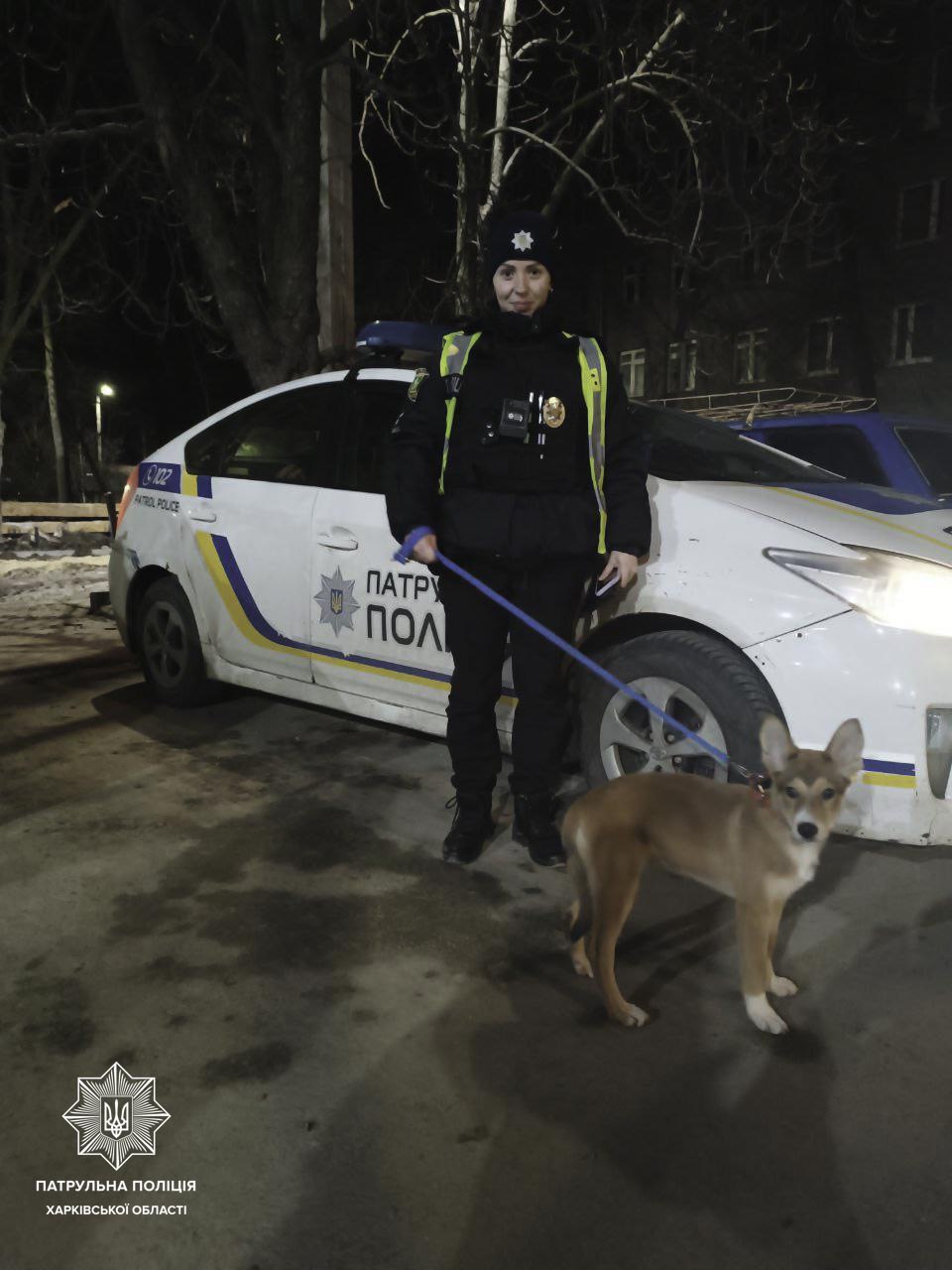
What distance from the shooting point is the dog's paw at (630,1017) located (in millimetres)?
2197

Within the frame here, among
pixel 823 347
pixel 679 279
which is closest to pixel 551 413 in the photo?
pixel 823 347

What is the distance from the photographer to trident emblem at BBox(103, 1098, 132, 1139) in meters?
1.84

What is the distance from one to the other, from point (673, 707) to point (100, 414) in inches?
1388

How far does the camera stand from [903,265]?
21.8m

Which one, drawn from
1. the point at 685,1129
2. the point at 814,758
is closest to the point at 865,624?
the point at 814,758

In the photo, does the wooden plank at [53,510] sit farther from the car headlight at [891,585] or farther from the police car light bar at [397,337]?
the car headlight at [891,585]

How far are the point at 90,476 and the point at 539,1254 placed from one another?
38147 millimetres

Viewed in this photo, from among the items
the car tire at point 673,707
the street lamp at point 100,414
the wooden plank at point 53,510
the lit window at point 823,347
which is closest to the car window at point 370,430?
the car tire at point 673,707

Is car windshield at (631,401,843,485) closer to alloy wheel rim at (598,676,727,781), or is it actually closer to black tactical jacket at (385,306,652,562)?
black tactical jacket at (385,306,652,562)

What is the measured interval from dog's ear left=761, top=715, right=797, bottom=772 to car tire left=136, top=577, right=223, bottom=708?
3144 mm

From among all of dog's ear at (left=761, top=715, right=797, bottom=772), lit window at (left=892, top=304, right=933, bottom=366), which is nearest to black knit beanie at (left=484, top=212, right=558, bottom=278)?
dog's ear at (left=761, top=715, right=797, bottom=772)

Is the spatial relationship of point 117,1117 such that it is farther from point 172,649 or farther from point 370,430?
point 172,649

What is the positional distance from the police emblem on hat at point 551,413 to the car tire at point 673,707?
75cm

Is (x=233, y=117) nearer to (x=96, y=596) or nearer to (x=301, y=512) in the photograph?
(x=96, y=596)
